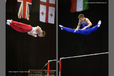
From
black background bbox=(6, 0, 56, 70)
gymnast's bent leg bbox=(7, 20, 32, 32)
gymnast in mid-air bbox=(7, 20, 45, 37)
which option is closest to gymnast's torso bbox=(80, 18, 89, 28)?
black background bbox=(6, 0, 56, 70)

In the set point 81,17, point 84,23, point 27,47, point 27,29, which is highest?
point 81,17

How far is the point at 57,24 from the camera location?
16.3 ft

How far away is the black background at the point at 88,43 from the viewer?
5.00 m

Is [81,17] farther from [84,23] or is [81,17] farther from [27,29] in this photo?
[27,29]

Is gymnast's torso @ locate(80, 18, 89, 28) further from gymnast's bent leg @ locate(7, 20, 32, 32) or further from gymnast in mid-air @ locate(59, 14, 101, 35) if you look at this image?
gymnast's bent leg @ locate(7, 20, 32, 32)

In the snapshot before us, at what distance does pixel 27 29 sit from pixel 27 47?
1.09ft

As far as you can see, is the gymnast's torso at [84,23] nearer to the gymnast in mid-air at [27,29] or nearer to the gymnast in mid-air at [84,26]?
the gymnast in mid-air at [84,26]

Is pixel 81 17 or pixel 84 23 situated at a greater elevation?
pixel 81 17

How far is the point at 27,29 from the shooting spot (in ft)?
16.3

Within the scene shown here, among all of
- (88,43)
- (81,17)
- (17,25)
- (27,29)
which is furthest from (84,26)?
(17,25)

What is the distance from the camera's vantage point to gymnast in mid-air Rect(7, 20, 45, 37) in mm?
4949

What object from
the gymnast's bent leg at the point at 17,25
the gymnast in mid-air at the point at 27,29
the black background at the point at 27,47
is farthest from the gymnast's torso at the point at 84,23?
the gymnast's bent leg at the point at 17,25

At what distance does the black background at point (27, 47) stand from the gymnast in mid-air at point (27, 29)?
6cm

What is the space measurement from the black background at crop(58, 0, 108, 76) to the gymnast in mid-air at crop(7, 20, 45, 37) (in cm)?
42
